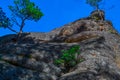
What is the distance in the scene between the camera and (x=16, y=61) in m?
14.7

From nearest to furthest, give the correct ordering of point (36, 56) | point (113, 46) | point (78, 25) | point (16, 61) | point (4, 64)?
point (4, 64)
point (16, 61)
point (36, 56)
point (113, 46)
point (78, 25)

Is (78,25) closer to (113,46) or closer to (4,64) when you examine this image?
(113,46)

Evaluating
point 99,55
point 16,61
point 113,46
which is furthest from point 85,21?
point 16,61

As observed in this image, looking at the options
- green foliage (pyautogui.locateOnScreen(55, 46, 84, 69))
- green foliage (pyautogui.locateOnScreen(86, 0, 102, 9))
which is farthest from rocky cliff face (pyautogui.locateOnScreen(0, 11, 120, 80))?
green foliage (pyautogui.locateOnScreen(86, 0, 102, 9))

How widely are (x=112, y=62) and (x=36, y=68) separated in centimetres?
403

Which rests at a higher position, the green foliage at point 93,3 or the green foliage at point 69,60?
the green foliage at point 93,3

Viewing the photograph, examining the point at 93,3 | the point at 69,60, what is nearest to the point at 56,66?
the point at 69,60

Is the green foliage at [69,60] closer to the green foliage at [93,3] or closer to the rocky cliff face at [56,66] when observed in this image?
the rocky cliff face at [56,66]

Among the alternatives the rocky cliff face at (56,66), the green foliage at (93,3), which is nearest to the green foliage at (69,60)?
the rocky cliff face at (56,66)

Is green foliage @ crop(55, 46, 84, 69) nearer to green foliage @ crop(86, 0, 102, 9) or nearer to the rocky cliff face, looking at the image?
the rocky cliff face

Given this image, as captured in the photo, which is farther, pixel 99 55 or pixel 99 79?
pixel 99 55

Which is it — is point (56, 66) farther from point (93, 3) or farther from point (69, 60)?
point (93, 3)

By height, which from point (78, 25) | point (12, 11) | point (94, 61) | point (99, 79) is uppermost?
point (12, 11)

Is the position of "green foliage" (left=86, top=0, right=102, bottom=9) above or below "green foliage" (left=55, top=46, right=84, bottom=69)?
above
